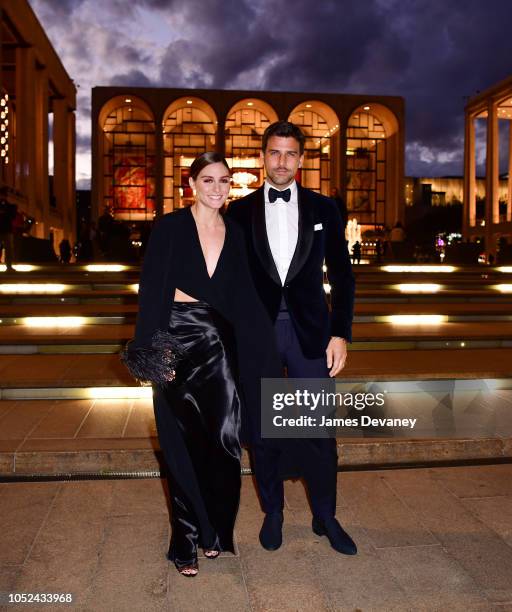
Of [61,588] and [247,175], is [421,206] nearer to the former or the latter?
[247,175]

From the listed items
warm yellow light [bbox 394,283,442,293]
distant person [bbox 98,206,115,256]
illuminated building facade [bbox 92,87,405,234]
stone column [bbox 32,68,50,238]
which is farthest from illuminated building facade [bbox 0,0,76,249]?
warm yellow light [bbox 394,283,442,293]

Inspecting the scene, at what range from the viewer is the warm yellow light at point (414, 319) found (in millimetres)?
9383

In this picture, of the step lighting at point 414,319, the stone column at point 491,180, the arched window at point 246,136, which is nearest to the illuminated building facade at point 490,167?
the stone column at point 491,180

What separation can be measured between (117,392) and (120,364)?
2.78 ft

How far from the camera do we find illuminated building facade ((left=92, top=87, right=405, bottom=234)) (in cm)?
3906

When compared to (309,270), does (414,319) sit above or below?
below

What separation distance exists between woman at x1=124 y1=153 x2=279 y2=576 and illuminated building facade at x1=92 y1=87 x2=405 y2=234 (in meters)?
35.4

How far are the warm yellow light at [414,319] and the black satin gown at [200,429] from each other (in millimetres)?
6806

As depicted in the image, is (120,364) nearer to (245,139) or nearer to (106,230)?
(106,230)

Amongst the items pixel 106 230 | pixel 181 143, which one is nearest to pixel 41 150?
pixel 181 143

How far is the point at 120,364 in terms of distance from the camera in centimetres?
677

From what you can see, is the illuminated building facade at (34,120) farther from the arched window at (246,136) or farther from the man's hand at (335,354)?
the man's hand at (335,354)

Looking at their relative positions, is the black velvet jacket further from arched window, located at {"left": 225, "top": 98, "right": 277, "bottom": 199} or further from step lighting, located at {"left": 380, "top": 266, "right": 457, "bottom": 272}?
arched window, located at {"left": 225, "top": 98, "right": 277, "bottom": 199}

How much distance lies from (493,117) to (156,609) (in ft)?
157
